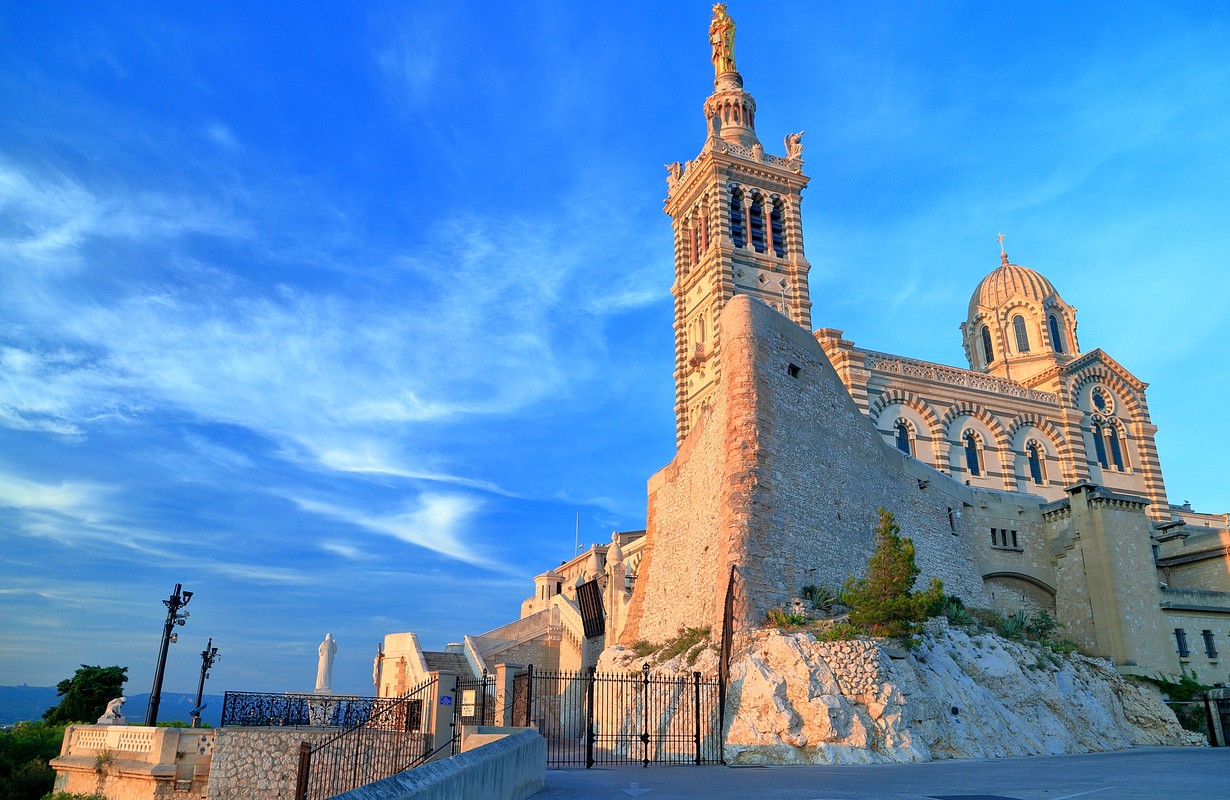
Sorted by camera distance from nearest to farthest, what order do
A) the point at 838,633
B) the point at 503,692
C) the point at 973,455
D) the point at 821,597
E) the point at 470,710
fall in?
1. the point at 503,692
2. the point at 838,633
3. the point at 821,597
4. the point at 470,710
5. the point at 973,455

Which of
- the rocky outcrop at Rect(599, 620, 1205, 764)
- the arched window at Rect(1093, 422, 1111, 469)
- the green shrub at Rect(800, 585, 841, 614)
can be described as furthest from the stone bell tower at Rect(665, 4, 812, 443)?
the rocky outcrop at Rect(599, 620, 1205, 764)

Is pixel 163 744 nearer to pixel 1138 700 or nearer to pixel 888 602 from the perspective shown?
pixel 888 602

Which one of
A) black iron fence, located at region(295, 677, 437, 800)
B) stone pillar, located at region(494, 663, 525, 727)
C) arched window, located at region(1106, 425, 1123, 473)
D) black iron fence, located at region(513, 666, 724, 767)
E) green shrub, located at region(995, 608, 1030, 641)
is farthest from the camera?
arched window, located at region(1106, 425, 1123, 473)

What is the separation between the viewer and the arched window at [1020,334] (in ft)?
165

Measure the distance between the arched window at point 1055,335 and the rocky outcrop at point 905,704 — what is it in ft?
98.6

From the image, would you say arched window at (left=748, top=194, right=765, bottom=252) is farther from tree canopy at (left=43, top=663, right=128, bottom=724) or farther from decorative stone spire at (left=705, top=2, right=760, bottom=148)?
tree canopy at (left=43, top=663, right=128, bottom=724)

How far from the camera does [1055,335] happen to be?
50.4 m

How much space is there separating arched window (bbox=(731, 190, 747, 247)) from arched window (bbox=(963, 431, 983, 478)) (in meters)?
15.8

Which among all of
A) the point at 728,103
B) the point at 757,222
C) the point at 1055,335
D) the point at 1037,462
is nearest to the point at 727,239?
the point at 757,222

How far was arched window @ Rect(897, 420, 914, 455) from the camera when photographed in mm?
41250

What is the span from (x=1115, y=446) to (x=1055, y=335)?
7.48 meters

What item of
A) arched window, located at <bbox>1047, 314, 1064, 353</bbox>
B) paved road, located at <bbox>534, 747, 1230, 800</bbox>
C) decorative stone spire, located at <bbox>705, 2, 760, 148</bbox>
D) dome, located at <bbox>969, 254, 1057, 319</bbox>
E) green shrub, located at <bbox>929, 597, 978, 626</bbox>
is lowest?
paved road, located at <bbox>534, 747, 1230, 800</bbox>

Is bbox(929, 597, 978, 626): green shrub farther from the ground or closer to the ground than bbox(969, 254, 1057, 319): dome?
closer to the ground

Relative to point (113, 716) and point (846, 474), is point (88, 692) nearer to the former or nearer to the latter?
point (113, 716)
